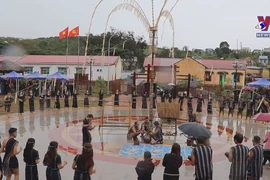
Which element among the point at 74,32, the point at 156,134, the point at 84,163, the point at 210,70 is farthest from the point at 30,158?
the point at 210,70

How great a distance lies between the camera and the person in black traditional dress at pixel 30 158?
7.36 metres

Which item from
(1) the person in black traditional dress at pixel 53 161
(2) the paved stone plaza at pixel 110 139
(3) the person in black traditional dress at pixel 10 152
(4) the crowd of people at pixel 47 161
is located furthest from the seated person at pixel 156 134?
(1) the person in black traditional dress at pixel 53 161

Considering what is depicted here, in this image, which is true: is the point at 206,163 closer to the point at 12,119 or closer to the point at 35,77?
the point at 12,119

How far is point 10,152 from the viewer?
24.8ft

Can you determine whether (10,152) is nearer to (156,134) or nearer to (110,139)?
(156,134)

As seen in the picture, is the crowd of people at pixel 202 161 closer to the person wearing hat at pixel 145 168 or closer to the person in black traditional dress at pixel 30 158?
the person wearing hat at pixel 145 168

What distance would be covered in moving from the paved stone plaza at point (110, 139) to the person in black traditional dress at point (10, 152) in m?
1.30

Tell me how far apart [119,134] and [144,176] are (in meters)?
8.24

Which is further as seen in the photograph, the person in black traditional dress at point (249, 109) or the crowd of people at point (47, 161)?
the person in black traditional dress at point (249, 109)

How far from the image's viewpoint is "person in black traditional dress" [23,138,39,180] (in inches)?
290

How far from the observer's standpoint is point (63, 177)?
913cm

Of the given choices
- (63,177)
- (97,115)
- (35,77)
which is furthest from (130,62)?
(63,177)

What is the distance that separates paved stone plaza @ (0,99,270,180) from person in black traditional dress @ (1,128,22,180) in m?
1.30

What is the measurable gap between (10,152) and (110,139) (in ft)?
22.7
